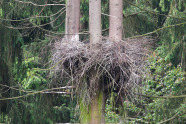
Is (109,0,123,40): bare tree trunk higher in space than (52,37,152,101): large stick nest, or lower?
higher

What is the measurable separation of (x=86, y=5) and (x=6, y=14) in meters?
2.33

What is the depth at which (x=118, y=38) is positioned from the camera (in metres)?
6.36

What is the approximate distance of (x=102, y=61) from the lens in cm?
559

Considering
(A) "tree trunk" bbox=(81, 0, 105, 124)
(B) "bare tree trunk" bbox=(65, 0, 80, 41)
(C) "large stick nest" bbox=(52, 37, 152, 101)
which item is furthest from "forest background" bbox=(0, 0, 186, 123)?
(C) "large stick nest" bbox=(52, 37, 152, 101)

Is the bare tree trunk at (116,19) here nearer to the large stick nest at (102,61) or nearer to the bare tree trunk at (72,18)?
the large stick nest at (102,61)

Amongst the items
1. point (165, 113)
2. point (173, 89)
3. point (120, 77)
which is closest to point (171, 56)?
point (173, 89)

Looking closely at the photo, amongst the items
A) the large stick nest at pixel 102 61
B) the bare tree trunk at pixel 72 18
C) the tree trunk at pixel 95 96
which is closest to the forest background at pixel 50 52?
the bare tree trunk at pixel 72 18

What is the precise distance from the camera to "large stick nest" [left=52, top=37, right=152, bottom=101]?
5625mm

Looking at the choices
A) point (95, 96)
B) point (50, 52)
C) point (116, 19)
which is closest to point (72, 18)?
point (116, 19)

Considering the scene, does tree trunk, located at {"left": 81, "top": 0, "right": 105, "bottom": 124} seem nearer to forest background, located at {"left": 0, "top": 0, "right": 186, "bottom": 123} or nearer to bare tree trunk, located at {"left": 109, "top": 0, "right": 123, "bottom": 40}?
bare tree trunk, located at {"left": 109, "top": 0, "right": 123, "bottom": 40}

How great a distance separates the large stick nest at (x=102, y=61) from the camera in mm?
5625

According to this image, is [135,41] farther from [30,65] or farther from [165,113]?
[30,65]

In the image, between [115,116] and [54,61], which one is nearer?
[54,61]

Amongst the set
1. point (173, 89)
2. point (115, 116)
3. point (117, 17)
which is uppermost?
point (117, 17)
